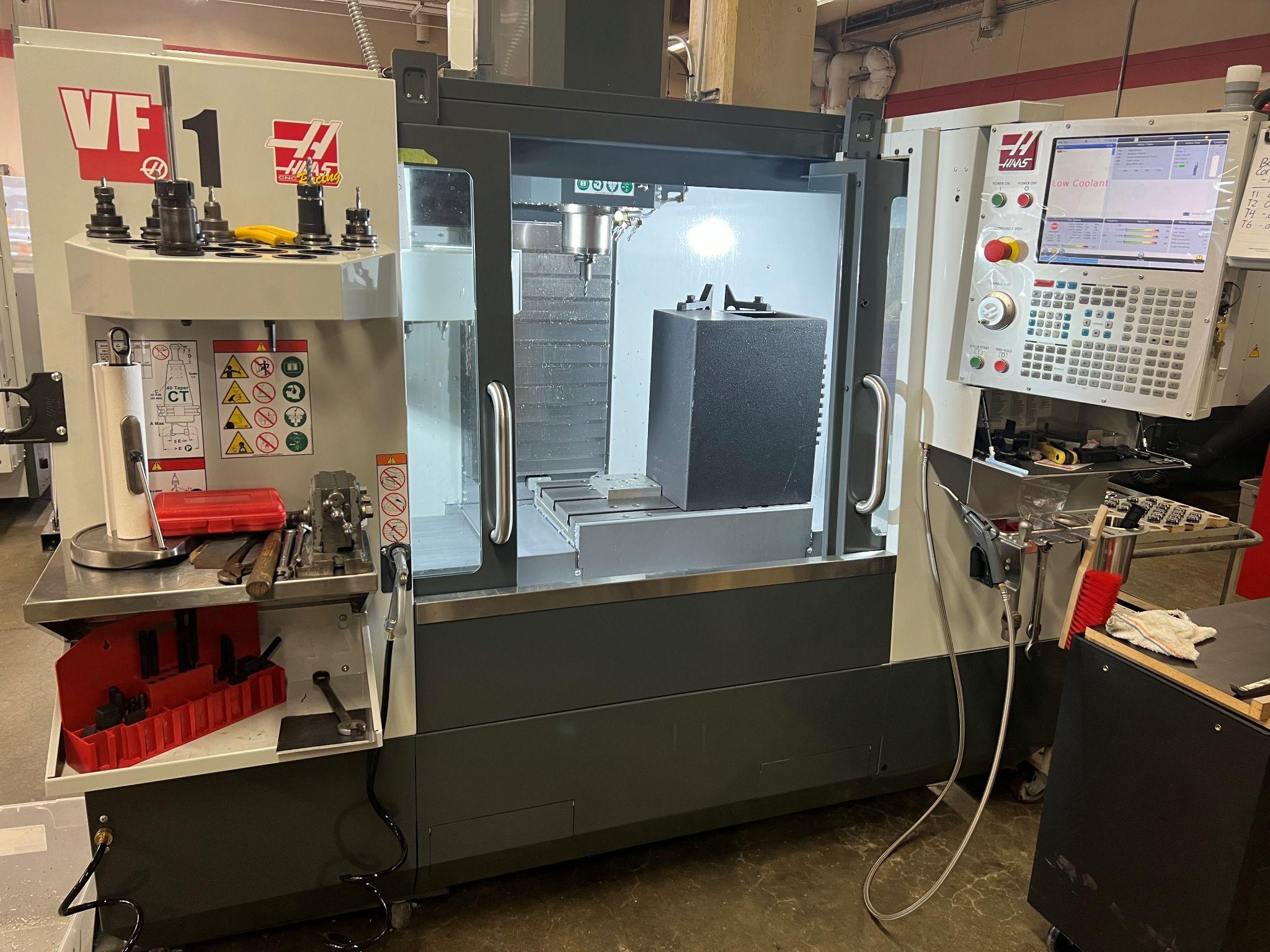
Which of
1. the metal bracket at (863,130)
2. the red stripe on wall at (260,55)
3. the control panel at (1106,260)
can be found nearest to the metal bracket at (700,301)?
the metal bracket at (863,130)

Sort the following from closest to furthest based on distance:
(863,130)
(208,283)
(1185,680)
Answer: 1. (208,283)
2. (1185,680)
3. (863,130)

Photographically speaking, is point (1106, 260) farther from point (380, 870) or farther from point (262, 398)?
point (380, 870)

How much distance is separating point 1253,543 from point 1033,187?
3.59 feet

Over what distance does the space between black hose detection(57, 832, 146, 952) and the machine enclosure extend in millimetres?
1375

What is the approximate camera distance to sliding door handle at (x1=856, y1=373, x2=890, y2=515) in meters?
1.98

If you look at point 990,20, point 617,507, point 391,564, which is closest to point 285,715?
point 391,564

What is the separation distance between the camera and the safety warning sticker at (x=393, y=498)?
168 centimetres

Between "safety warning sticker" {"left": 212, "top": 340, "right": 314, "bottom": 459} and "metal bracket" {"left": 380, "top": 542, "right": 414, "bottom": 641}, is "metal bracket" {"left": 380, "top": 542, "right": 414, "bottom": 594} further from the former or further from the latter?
"safety warning sticker" {"left": 212, "top": 340, "right": 314, "bottom": 459}

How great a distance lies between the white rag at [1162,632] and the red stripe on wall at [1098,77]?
3.76 m

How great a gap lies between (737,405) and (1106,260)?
841 mm

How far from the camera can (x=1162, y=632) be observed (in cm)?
179

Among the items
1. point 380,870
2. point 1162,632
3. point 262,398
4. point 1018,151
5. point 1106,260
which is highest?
point 1018,151

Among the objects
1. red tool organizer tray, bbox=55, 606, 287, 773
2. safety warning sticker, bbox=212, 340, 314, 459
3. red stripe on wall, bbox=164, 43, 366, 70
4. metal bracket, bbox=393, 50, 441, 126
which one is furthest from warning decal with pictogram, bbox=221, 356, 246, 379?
red stripe on wall, bbox=164, 43, 366, 70

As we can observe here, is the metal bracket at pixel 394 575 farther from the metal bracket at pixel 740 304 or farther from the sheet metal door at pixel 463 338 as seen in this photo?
the metal bracket at pixel 740 304
